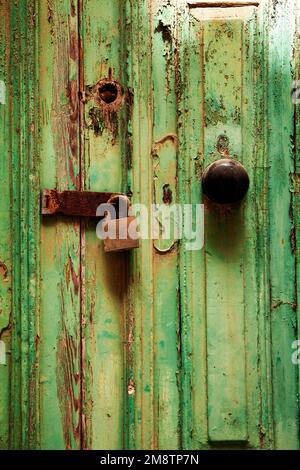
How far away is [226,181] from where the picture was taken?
0.96 metres

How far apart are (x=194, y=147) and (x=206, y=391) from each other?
490 millimetres

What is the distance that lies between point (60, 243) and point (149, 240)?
0.18 metres

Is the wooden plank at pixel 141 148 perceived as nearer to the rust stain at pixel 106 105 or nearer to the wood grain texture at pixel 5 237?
the rust stain at pixel 106 105

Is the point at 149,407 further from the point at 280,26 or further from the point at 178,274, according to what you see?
the point at 280,26

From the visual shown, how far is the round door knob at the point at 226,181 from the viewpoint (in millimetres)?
963

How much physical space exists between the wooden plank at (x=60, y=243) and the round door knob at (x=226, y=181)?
0.89 feet

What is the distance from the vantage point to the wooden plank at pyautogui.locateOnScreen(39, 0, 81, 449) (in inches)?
39.8

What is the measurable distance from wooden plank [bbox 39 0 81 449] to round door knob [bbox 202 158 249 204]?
0.27m

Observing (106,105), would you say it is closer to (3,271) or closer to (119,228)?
(119,228)

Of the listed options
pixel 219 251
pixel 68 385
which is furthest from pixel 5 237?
pixel 219 251

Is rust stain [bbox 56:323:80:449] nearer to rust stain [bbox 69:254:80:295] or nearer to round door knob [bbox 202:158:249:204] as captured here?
rust stain [bbox 69:254:80:295]

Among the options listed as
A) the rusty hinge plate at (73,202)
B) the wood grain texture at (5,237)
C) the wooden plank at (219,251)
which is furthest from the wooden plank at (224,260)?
the wood grain texture at (5,237)

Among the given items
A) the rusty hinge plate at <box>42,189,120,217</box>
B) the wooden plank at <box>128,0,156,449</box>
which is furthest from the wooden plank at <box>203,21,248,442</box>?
the rusty hinge plate at <box>42,189,120,217</box>
